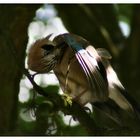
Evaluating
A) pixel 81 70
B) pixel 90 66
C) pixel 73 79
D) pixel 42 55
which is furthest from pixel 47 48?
pixel 73 79

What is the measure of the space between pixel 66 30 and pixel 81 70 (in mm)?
2297

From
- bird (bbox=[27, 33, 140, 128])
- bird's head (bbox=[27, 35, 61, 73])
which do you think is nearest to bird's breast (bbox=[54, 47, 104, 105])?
bird (bbox=[27, 33, 140, 128])

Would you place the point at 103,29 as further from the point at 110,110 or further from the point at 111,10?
the point at 110,110

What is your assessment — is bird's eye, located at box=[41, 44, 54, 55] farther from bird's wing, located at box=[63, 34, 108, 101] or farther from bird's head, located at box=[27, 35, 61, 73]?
bird's wing, located at box=[63, 34, 108, 101]

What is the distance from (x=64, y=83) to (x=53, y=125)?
2.27 feet

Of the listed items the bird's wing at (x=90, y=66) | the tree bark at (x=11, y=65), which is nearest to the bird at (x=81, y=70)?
the bird's wing at (x=90, y=66)

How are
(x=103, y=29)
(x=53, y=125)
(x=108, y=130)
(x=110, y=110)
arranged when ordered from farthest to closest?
(x=103, y=29)
(x=110, y=110)
(x=53, y=125)
(x=108, y=130)

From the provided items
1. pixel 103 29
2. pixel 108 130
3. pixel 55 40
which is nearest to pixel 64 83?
pixel 55 40

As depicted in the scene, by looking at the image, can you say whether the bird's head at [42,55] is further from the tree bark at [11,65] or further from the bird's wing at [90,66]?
the tree bark at [11,65]

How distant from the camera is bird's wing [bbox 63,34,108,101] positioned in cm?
347

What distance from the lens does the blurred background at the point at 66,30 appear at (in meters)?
3.99

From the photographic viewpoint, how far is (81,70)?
3975 mm

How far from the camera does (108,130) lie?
3234 millimetres

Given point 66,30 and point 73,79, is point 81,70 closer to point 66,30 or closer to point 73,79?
point 73,79
